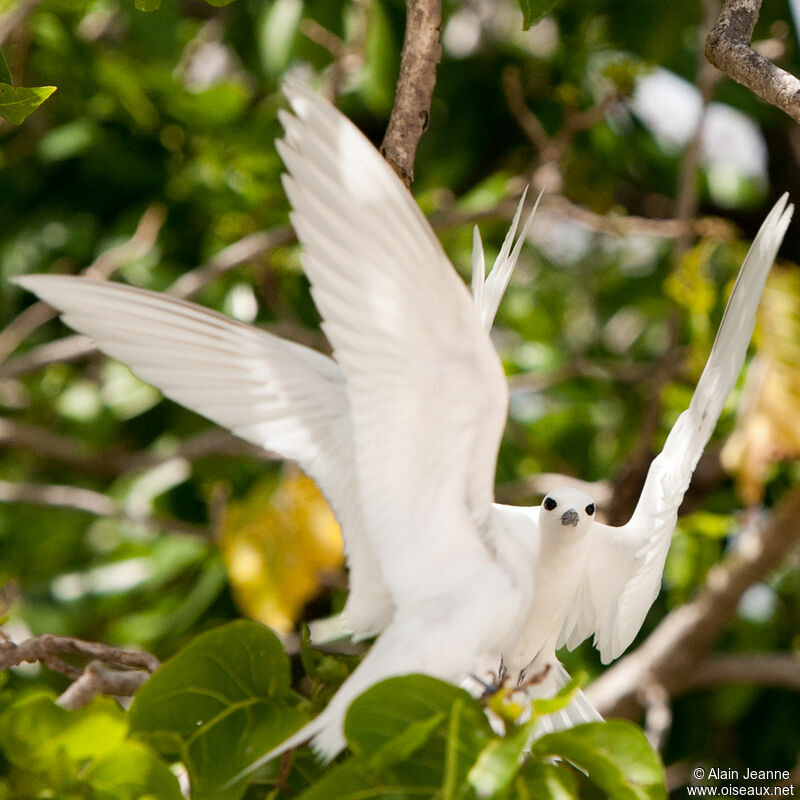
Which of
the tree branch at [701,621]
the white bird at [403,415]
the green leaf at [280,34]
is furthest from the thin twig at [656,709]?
the green leaf at [280,34]

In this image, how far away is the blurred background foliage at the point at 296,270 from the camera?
258 cm

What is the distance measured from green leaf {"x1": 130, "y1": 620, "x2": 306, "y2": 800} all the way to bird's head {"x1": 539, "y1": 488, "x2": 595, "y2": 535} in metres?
0.34

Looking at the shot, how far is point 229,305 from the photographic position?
9.28 ft

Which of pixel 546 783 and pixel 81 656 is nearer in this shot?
pixel 546 783

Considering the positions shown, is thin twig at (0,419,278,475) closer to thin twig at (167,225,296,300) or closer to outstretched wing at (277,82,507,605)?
thin twig at (167,225,296,300)

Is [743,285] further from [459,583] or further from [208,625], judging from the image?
[208,625]

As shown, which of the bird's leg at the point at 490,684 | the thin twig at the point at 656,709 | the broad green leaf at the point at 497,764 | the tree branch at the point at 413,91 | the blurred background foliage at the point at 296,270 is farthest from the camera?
the blurred background foliage at the point at 296,270

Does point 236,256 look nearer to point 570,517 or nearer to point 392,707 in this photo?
point 570,517

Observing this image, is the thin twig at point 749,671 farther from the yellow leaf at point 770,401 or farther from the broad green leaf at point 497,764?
the broad green leaf at point 497,764

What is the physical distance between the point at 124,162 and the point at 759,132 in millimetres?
1887

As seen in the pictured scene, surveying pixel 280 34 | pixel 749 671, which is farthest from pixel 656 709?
pixel 280 34

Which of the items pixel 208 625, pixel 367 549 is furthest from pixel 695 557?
pixel 367 549

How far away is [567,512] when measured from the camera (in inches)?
49.9

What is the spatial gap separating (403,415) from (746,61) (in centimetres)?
61
